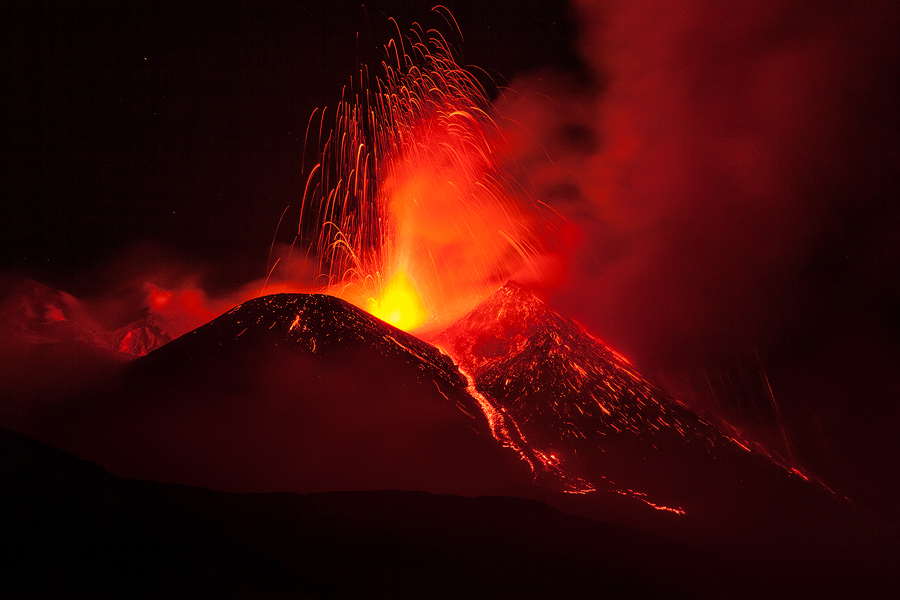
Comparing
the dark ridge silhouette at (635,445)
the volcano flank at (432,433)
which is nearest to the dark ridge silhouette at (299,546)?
the volcano flank at (432,433)

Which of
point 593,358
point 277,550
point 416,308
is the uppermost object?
point 416,308

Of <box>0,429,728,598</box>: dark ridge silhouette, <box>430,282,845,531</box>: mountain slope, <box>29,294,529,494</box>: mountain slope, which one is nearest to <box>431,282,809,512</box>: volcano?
<box>430,282,845,531</box>: mountain slope

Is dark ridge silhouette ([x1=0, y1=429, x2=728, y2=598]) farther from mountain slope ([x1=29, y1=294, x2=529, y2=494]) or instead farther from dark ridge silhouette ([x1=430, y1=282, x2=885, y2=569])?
dark ridge silhouette ([x1=430, y1=282, x2=885, y2=569])

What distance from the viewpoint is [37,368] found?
1150 inches

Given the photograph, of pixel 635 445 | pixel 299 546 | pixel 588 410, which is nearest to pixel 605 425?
pixel 588 410

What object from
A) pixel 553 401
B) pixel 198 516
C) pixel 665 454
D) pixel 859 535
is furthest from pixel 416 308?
pixel 859 535

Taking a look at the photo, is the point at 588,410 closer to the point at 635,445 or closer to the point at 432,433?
the point at 635,445

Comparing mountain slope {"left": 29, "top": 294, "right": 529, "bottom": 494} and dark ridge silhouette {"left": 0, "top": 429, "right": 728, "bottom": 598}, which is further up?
mountain slope {"left": 29, "top": 294, "right": 529, "bottom": 494}

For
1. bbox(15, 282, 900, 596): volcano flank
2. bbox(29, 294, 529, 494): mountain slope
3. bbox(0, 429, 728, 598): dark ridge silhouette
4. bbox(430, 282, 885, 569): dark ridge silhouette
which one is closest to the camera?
bbox(0, 429, 728, 598): dark ridge silhouette

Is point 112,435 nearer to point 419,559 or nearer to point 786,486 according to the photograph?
point 419,559

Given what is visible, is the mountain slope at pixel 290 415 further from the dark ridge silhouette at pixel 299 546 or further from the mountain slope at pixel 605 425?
the mountain slope at pixel 605 425

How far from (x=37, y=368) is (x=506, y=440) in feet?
78.9

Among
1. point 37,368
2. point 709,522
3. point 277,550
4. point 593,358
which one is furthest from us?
point 593,358

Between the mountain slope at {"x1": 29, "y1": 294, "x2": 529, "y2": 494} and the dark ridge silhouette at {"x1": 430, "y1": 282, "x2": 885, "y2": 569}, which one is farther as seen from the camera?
the dark ridge silhouette at {"x1": 430, "y1": 282, "x2": 885, "y2": 569}
